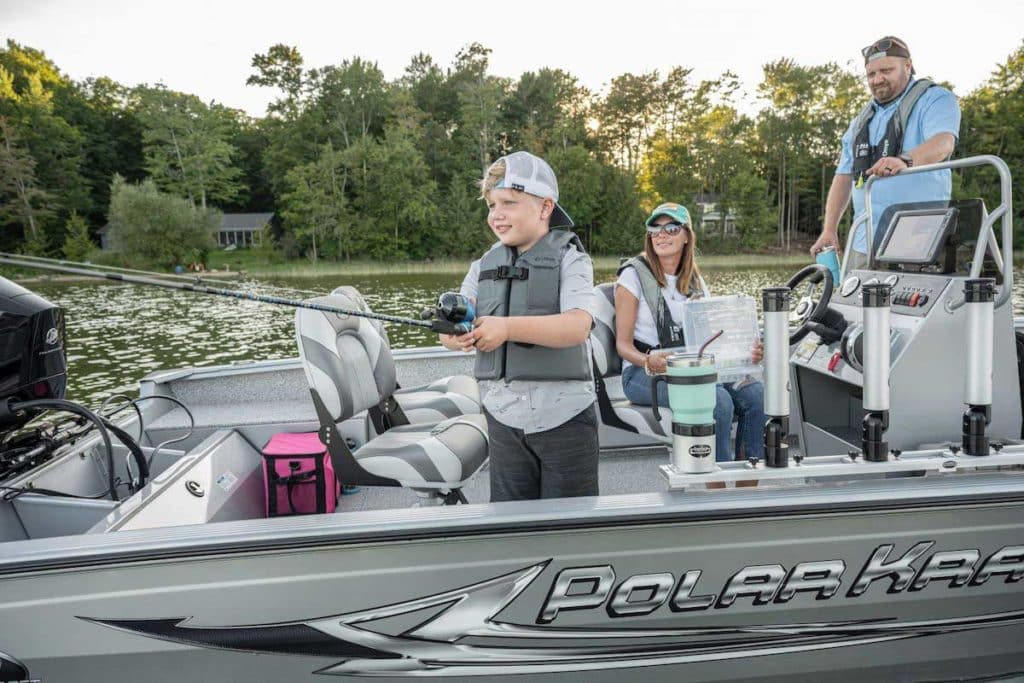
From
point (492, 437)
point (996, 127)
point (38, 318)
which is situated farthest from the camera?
point (996, 127)

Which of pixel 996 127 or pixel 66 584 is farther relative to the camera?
pixel 996 127

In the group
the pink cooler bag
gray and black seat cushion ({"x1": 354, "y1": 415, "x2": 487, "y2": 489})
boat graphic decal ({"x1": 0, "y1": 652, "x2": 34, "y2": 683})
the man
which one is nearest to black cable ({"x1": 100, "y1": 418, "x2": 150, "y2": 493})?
the pink cooler bag

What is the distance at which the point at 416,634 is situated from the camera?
1.58 m

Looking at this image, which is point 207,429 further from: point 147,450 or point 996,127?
point 996,127

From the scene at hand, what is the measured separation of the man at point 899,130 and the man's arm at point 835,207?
177 millimetres

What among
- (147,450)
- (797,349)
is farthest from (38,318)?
(797,349)

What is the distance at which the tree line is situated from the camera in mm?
32500

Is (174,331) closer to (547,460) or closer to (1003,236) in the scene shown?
(547,460)

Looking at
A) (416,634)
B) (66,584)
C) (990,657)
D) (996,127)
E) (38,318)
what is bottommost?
(990,657)

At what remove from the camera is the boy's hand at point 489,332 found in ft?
5.40

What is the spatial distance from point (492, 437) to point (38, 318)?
1469 mm

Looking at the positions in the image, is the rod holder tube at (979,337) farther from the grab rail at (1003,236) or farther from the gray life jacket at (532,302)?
the gray life jacket at (532,302)

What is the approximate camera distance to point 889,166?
237cm

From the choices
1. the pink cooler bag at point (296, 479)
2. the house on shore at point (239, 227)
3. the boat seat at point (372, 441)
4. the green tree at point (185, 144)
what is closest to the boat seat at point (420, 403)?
the boat seat at point (372, 441)
